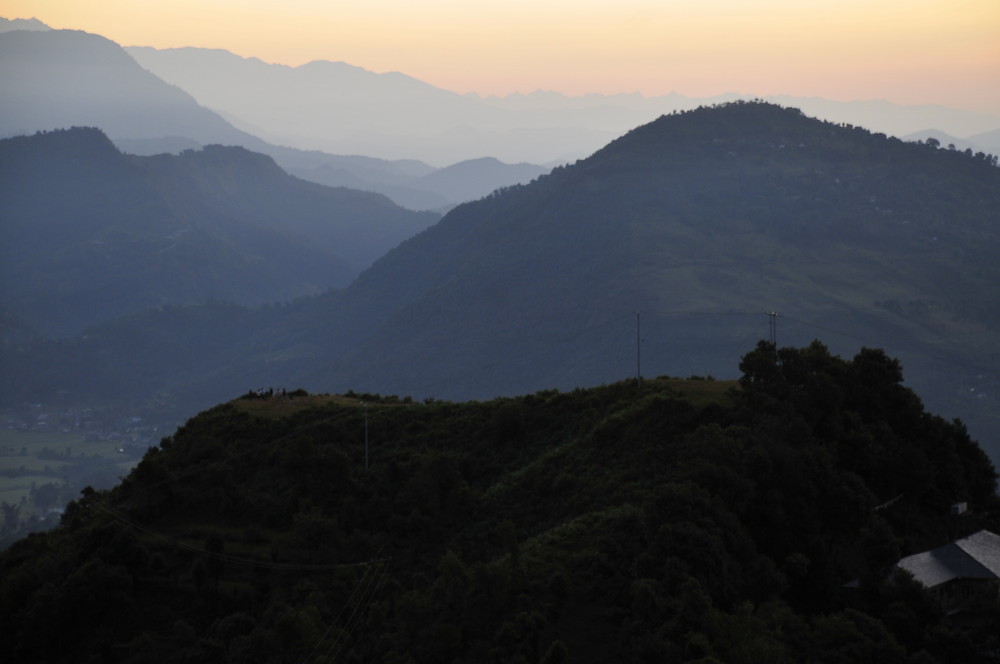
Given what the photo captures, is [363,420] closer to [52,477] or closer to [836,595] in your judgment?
[836,595]

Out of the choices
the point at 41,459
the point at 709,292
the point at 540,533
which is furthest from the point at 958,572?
the point at 41,459

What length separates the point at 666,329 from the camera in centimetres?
14912

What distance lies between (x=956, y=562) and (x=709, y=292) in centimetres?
12559

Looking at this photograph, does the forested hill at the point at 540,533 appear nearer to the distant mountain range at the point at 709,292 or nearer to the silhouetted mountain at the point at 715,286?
the distant mountain range at the point at 709,292

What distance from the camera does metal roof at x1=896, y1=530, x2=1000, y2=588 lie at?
31047 mm

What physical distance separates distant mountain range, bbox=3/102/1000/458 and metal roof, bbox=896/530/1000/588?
88.4 m

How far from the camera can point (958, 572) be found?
102 feet

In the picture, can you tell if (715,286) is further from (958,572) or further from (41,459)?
(958,572)

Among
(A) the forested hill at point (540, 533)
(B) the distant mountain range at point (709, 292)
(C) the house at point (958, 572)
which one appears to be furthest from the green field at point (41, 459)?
(C) the house at point (958, 572)

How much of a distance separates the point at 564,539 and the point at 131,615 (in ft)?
49.2

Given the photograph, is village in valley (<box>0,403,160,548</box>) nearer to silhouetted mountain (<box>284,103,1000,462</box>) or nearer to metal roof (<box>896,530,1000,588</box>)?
silhouetted mountain (<box>284,103,1000,462</box>)

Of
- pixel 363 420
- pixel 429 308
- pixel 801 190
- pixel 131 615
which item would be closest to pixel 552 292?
pixel 429 308

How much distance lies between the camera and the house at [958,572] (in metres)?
30.7

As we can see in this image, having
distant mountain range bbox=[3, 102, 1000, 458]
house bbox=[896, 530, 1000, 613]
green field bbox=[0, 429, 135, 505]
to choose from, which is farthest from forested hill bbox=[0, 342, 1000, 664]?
green field bbox=[0, 429, 135, 505]
